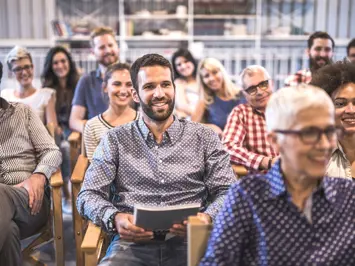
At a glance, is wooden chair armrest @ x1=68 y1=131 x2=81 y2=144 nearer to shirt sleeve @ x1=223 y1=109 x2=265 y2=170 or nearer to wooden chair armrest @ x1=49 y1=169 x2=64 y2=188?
wooden chair armrest @ x1=49 y1=169 x2=64 y2=188

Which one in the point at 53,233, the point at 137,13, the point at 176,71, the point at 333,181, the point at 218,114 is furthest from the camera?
the point at 137,13

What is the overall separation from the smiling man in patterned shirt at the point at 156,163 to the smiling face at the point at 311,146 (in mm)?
640

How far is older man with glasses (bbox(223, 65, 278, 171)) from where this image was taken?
264cm

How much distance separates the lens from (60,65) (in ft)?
13.3

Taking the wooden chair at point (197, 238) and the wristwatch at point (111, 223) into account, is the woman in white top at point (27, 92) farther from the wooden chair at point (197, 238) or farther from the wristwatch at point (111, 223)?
the wooden chair at point (197, 238)

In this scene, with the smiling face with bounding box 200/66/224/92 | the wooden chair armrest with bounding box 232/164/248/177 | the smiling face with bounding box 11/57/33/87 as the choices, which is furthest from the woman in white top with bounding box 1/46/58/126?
the wooden chair armrest with bounding box 232/164/248/177

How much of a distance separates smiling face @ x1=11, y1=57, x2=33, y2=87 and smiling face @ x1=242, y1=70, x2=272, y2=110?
167 cm

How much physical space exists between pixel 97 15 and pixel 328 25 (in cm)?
326

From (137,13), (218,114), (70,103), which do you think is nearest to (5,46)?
(137,13)

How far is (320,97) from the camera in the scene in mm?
1281

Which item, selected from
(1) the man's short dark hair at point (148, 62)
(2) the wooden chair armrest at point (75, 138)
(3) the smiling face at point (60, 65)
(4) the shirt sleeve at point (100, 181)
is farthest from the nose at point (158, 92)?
(3) the smiling face at point (60, 65)

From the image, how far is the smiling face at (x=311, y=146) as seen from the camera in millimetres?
1263

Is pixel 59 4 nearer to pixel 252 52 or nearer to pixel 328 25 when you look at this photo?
pixel 252 52

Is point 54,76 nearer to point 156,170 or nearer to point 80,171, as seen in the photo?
point 80,171
